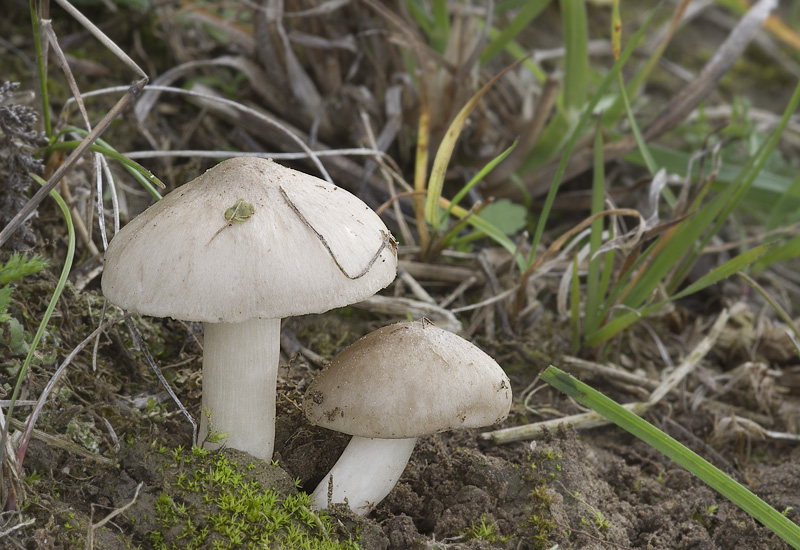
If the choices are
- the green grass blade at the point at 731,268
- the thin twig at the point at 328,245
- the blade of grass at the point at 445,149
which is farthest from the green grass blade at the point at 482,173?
the green grass blade at the point at 731,268

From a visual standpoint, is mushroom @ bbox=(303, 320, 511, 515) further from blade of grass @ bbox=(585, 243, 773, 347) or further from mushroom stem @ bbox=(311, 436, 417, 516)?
blade of grass @ bbox=(585, 243, 773, 347)

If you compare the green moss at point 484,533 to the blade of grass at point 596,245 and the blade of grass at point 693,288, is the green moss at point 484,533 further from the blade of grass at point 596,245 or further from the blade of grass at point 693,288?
the blade of grass at point 596,245

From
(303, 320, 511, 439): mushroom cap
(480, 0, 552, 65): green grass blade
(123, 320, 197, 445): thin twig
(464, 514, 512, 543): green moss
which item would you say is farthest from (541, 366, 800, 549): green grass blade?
(480, 0, 552, 65): green grass blade

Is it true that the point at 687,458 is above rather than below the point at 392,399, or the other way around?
below

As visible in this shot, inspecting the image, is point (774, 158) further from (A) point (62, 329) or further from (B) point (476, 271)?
(A) point (62, 329)

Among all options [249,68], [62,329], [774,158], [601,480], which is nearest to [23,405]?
[62,329]

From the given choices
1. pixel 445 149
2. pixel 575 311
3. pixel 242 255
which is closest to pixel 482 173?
pixel 445 149

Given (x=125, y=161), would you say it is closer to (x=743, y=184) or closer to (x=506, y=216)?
(x=506, y=216)
